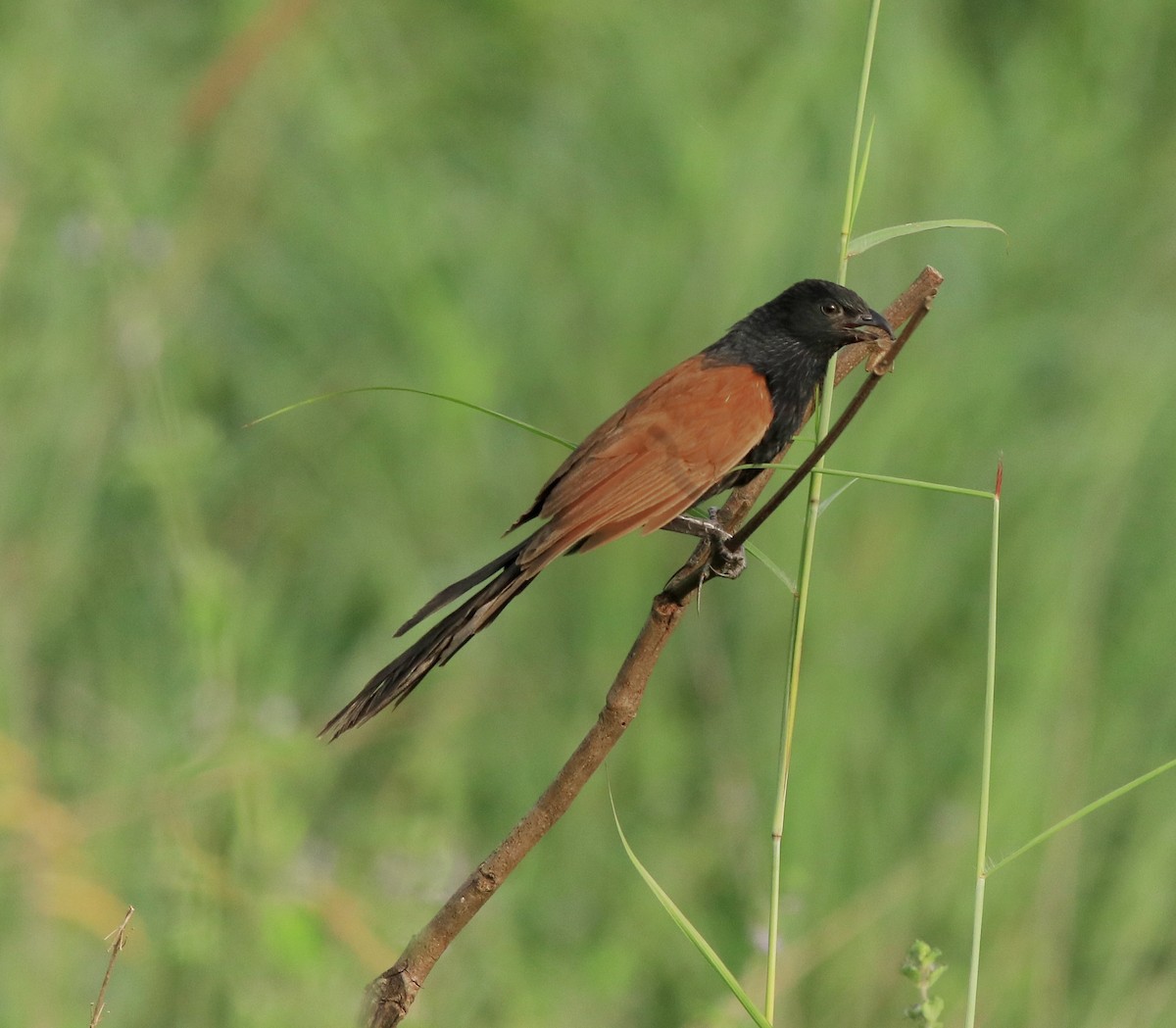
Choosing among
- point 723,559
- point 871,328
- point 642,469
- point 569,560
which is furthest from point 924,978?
point 569,560

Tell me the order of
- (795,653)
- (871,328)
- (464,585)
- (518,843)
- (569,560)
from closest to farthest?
(518,843) < (795,653) < (464,585) < (871,328) < (569,560)

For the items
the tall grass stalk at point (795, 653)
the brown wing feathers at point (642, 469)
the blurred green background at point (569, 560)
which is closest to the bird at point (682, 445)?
the brown wing feathers at point (642, 469)

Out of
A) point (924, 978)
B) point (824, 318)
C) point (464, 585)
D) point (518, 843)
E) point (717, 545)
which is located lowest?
point (924, 978)

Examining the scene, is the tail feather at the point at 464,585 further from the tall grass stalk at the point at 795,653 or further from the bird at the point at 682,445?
the tall grass stalk at the point at 795,653

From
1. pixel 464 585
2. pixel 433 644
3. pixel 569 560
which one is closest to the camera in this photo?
pixel 433 644

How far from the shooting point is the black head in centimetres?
178

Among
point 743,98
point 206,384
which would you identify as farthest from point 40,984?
point 743,98

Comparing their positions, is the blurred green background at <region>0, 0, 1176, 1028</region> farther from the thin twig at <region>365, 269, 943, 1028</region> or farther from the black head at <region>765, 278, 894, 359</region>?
the thin twig at <region>365, 269, 943, 1028</region>

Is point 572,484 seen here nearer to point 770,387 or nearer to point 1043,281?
point 770,387

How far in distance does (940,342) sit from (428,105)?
5.81 feet

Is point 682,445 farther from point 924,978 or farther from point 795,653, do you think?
point 924,978

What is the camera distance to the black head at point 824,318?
1.78 meters

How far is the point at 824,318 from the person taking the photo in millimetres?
1813

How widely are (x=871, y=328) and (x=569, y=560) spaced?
1.39 metres
